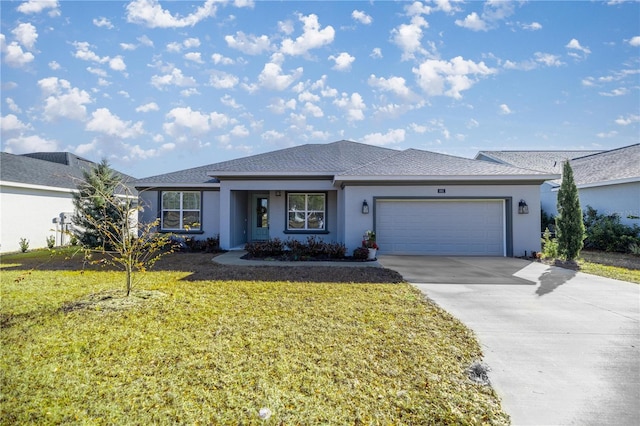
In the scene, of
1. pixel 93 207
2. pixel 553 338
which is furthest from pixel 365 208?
pixel 93 207

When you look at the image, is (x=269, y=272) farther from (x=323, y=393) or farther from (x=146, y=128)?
(x=146, y=128)

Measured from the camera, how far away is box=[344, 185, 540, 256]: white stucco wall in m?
11.0

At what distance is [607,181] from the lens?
14.2 m

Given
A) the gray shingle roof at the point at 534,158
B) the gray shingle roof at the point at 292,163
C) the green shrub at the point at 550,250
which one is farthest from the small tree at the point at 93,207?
the gray shingle roof at the point at 534,158

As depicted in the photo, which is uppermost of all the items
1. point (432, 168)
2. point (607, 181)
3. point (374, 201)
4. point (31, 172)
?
point (31, 172)

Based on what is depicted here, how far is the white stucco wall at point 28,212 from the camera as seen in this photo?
42.0ft

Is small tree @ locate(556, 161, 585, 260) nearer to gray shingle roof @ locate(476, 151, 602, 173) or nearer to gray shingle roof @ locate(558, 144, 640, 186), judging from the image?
gray shingle roof @ locate(558, 144, 640, 186)

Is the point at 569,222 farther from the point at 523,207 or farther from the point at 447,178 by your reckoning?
the point at 447,178

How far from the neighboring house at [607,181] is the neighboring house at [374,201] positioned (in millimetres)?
3299

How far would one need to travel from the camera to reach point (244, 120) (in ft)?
49.9

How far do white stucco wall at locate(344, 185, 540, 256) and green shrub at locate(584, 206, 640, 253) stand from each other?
4.92m

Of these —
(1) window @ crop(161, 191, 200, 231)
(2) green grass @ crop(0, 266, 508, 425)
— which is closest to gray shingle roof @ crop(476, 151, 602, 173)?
(1) window @ crop(161, 191, 200, 231)

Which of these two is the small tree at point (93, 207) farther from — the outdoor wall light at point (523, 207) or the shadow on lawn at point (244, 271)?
the outdoor wall light at point (523, 207)

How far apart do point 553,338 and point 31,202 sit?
1907 centimetres
